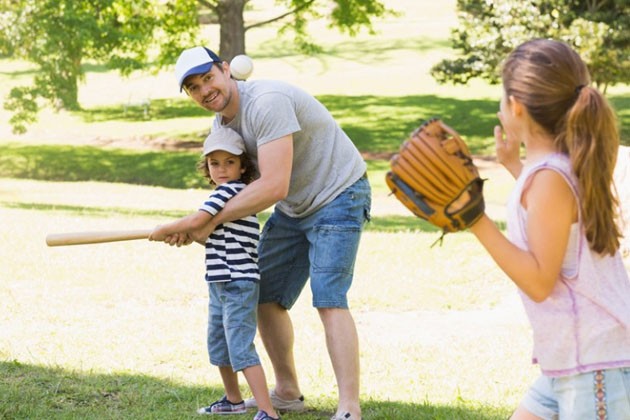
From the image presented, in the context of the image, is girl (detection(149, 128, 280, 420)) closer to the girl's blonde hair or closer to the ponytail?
the girl's blonde hair

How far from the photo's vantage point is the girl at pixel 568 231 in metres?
2.73

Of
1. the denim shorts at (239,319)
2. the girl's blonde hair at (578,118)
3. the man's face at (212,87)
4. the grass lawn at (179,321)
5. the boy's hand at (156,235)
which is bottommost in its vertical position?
the grass lawn at (179,321)

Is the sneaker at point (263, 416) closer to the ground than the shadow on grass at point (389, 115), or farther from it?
farther from it

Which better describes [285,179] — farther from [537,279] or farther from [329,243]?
[537,279]

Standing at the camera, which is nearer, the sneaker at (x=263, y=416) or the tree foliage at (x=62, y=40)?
the sneaker at (x=263, y=416)

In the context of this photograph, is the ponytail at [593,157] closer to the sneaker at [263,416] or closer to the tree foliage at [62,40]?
the sneaker at [263,416]

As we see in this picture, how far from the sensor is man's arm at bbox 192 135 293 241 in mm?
4359

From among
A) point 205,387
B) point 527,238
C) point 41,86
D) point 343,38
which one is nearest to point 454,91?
point 343,38

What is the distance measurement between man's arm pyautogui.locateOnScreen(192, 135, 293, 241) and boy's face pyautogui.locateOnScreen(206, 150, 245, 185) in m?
0.21

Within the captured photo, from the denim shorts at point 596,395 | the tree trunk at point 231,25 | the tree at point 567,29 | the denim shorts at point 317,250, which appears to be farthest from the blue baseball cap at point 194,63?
the tree trunk at point 231,25

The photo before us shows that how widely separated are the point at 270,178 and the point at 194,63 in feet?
1.90

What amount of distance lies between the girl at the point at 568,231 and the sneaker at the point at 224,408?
228 cm

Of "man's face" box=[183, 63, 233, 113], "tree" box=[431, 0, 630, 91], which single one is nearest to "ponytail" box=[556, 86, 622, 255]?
"man's face" box=[183, 63, 233, 113]

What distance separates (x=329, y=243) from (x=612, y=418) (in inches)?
76.3
